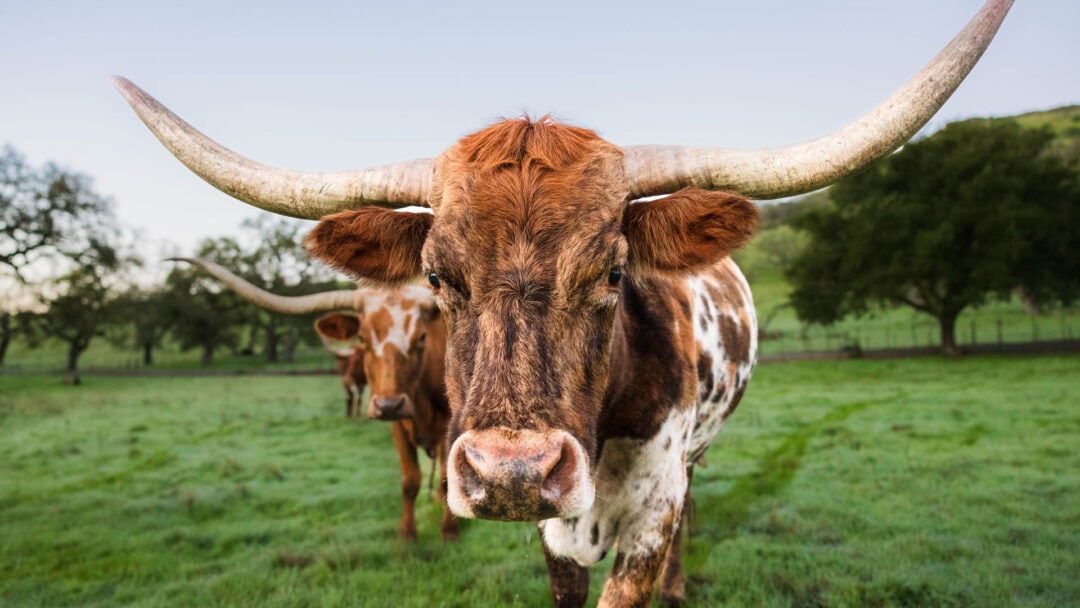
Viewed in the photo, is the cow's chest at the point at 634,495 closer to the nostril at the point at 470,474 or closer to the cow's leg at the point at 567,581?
the cow's leg at the point at 567,581

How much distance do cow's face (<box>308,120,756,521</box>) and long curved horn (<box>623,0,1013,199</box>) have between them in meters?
0.15

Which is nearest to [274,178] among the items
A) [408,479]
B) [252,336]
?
[408,479]

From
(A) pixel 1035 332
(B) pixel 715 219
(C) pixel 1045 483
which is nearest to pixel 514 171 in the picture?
(B) pixel 715 219

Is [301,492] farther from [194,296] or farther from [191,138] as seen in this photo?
[194,296]

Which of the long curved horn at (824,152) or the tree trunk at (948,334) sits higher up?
the long curved horn at (824,152)

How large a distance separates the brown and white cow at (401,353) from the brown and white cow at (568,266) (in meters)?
3.05

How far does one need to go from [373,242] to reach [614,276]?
110cm

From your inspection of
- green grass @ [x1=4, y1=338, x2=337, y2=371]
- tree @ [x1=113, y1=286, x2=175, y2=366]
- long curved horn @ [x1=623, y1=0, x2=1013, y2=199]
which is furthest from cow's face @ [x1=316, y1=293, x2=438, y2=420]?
tree @ [x1=113, y1=286, x2=175, y2=366]

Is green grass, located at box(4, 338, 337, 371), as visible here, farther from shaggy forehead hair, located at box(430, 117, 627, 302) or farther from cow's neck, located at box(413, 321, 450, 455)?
shaggy forehead hair, located at box(430, 117, 627, 302)

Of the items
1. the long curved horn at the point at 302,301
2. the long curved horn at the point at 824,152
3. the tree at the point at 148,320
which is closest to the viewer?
the long curved horn at the point at 824,152

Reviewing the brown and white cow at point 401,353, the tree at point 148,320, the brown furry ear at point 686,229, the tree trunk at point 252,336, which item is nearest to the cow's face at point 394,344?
the brown and white cow at point 401,353

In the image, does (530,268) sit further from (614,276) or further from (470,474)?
(470,474)

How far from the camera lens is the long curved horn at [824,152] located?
218cm

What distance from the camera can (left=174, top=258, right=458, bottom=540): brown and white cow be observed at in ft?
19.1
